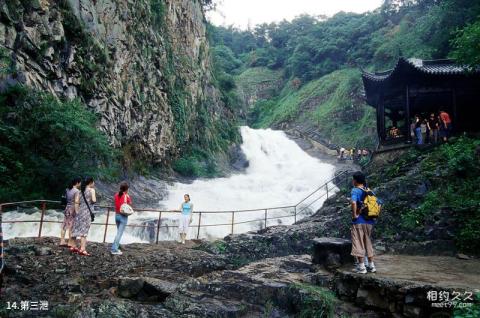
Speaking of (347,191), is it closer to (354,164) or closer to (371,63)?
(354,164)

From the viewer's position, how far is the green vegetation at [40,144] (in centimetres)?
1176

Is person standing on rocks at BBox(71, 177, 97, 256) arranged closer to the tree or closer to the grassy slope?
the tree

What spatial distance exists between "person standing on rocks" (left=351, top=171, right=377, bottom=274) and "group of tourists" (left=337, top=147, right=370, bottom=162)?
26288mm

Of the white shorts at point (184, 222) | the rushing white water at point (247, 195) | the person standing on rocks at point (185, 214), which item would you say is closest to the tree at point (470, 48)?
the rushing white water at point (247, 195)

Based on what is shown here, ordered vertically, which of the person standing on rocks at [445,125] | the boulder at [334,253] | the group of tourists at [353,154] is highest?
the group of tourists at [353,154]

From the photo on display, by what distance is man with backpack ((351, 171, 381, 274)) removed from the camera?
6.37 meters

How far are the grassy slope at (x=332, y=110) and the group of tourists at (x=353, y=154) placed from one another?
6.31 feet

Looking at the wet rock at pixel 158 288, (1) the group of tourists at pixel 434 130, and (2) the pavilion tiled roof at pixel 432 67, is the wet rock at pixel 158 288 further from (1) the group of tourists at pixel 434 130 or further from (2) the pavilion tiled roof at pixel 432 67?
(2) the pavilion tiled roof at pixel 432 67

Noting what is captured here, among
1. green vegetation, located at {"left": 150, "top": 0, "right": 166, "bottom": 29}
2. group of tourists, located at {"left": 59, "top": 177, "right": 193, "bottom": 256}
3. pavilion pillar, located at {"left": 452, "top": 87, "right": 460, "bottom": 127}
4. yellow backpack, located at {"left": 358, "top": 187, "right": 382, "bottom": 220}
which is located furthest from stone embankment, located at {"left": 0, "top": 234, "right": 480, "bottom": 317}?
green vegetation, located at {"left": 150, "top": 0, "right": 166, "bottom": 29}

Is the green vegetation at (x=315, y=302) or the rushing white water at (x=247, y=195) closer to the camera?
the green vegetation at (x=315, y=302)

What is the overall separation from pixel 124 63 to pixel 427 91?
49.4ft

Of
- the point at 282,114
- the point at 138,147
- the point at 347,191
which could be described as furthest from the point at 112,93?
the point at 282,114

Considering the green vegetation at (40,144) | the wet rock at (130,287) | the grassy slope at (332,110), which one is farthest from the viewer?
the grassy slope at (332,110)

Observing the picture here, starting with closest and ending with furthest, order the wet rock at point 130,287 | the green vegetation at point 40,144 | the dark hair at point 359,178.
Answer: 1. the dark hair at point 359,178
2. the wet rock at point 130,287
3. the green vegetation at point 40,144
